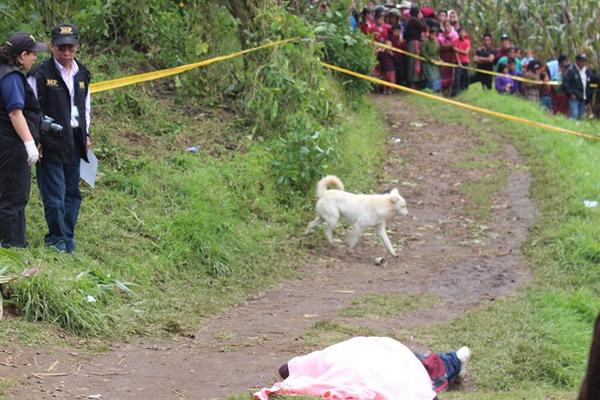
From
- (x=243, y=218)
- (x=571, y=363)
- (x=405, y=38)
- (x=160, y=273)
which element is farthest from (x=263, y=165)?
(x=405, y=38)

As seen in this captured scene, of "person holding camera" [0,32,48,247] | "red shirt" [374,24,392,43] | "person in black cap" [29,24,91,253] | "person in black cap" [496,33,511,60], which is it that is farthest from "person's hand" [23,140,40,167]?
"person in black cap" [496,33,511,60]

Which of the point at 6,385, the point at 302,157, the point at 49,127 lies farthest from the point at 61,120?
the point at 302,157

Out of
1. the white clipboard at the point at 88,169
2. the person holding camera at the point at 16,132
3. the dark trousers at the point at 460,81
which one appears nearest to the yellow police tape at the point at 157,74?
the white clipboard at the point at 88,169

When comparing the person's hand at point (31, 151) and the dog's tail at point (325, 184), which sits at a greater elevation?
the person's hand at point (31, 151)

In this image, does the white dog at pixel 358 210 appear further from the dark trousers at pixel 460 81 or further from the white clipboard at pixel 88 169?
the dark trousers at pixel 460 81

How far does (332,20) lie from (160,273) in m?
10.4

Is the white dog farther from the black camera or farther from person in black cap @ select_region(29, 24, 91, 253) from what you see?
the black camera

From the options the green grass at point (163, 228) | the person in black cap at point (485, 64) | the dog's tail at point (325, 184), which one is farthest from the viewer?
the person in black cap at point (485, 64)

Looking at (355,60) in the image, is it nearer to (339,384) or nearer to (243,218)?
(243,218)

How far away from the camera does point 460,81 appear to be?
2450cm

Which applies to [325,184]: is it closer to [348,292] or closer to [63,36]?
[348,292]

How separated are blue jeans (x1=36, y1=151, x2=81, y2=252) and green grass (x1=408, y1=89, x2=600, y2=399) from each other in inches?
128

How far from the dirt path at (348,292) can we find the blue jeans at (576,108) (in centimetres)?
627

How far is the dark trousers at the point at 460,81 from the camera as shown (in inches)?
954
